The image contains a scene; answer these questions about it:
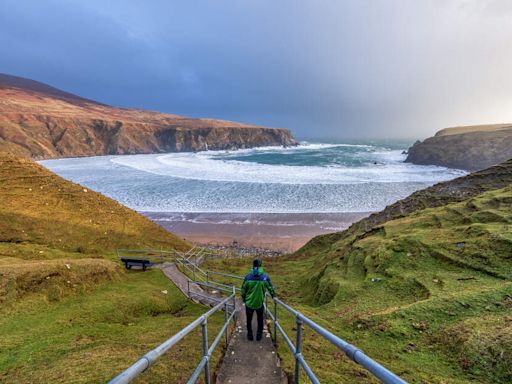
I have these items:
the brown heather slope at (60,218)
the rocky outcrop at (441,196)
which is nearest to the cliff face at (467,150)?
the rocky outcrop at (441,196)

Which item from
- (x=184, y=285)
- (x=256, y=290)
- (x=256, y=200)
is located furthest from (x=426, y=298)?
(x=256, y=200)

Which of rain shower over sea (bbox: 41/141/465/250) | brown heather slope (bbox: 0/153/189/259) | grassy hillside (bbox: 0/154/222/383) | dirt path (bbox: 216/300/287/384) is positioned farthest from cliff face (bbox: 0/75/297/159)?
dirt path (bbox: 216/300/287/384)

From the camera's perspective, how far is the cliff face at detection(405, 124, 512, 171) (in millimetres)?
71812

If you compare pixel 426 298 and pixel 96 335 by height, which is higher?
pixel 426 298

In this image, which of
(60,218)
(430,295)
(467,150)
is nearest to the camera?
(430,295)

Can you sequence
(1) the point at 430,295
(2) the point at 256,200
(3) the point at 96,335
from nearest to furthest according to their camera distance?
(3) the point at 96,335 < (1) the point at 430,295 < (2) the point at 256,200

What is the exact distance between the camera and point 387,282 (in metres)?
9.07

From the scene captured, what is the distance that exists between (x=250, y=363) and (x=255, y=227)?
2364cm

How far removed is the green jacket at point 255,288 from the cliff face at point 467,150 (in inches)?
3299

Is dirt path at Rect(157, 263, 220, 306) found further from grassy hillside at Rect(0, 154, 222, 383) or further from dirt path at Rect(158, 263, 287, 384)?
dirt path at Rect(158, 263, 287, 384)

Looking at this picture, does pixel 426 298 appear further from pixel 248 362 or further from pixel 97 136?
pixel 97 136

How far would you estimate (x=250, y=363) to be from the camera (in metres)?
5.38

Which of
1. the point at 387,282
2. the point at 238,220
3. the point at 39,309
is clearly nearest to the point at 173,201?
the point at 238,220

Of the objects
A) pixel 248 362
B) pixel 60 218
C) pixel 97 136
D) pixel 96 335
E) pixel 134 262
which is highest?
pixel 97 136
